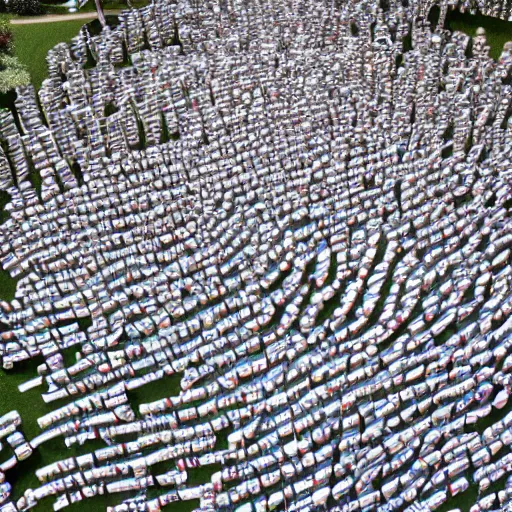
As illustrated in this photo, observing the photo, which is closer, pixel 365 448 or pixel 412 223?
pixel 365 448

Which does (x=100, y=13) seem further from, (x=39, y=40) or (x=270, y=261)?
(x=270, y=261)

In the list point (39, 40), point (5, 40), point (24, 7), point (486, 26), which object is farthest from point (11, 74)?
point (486, 26)

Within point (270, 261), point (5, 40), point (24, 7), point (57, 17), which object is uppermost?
point (5, 40)

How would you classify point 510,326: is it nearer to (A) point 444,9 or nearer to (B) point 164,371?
(B) point 164,371

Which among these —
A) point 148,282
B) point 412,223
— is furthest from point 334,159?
point 148,282

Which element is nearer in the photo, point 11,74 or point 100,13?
point 11,74

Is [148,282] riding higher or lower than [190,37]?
lower

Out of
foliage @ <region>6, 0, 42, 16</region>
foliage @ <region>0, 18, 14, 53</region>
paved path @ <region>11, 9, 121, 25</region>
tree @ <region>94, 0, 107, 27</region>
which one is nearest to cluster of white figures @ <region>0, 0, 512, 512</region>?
foliage @ <region>0, 18, 14, 53</region>
